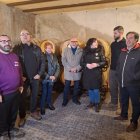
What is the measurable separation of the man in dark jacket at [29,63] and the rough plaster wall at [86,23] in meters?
2.90

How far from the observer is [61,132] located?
332 cm

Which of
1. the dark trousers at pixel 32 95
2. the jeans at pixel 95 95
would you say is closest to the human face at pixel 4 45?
the dark trousers at pixel 32 95

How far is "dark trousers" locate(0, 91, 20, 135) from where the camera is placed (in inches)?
118

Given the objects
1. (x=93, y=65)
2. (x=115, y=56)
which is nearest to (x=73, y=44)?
(x=93, y=65)

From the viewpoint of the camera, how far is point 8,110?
121 inches

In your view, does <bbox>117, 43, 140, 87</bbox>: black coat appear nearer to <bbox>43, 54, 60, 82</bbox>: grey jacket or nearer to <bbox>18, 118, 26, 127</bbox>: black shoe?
<bbox>43, 54, 60, 82</bbox>: grey jacket

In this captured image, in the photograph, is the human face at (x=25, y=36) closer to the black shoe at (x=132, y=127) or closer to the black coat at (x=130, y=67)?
the black coat at (x=130, y=67)

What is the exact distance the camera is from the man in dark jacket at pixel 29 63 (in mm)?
3539

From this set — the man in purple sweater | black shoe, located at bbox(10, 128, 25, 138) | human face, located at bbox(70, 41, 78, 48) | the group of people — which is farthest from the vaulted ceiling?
black shoe, located at bbox(10, 128, 25, 138)

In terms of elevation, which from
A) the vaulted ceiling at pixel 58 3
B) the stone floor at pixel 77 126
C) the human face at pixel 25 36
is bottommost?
the stone floor at pixel 77 126

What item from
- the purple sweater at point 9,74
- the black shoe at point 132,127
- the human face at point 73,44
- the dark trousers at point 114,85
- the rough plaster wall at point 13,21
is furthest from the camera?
the rough plaster wall at point 13,21

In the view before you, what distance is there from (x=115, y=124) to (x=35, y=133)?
51.8 inches

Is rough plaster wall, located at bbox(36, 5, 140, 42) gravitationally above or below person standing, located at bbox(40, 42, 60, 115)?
above

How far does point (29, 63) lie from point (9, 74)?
74 cm
